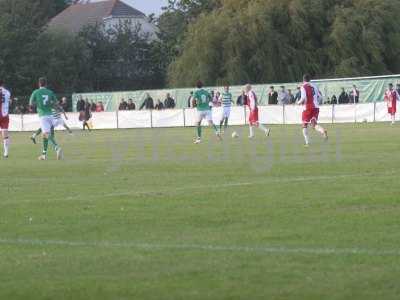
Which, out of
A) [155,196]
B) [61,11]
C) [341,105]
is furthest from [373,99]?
[61,11]

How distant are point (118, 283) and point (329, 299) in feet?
6.14

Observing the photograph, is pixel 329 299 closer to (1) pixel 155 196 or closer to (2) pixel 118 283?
(2) pixel 118 283

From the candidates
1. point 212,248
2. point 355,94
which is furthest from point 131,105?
point 212,248

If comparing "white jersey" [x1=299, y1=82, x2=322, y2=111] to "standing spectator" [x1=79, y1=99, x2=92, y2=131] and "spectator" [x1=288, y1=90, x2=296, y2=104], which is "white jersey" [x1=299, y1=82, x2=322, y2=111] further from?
"standing spectator" [x1=79, y1=99, x2=92, y2=131]

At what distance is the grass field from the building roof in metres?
93.4

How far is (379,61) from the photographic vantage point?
73.0 metres

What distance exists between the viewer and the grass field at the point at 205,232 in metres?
8.85

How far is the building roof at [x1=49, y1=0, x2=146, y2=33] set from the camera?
11431 centimetres

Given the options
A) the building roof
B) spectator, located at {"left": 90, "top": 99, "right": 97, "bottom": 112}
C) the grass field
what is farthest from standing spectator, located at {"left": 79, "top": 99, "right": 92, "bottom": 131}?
the building roof

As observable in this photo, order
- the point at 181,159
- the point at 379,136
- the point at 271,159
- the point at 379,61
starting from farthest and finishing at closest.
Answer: the point at 379,61 < the point at 379,136 < the point at 181,159 < the point at 271,159

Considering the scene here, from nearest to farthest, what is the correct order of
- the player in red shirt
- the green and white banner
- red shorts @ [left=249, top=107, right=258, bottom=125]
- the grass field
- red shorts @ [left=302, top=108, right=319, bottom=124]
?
the grass field, red shorts @ [left=302, top=108, right=319, bottom=124], red shorts @ [left=249, top=107, right=258, bottom=125], the player in red shirt, the green and white banner

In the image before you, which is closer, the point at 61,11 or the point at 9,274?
the point at 9,274

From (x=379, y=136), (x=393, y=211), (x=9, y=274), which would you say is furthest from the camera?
(x=379, y=136)

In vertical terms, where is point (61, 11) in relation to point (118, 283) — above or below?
above
